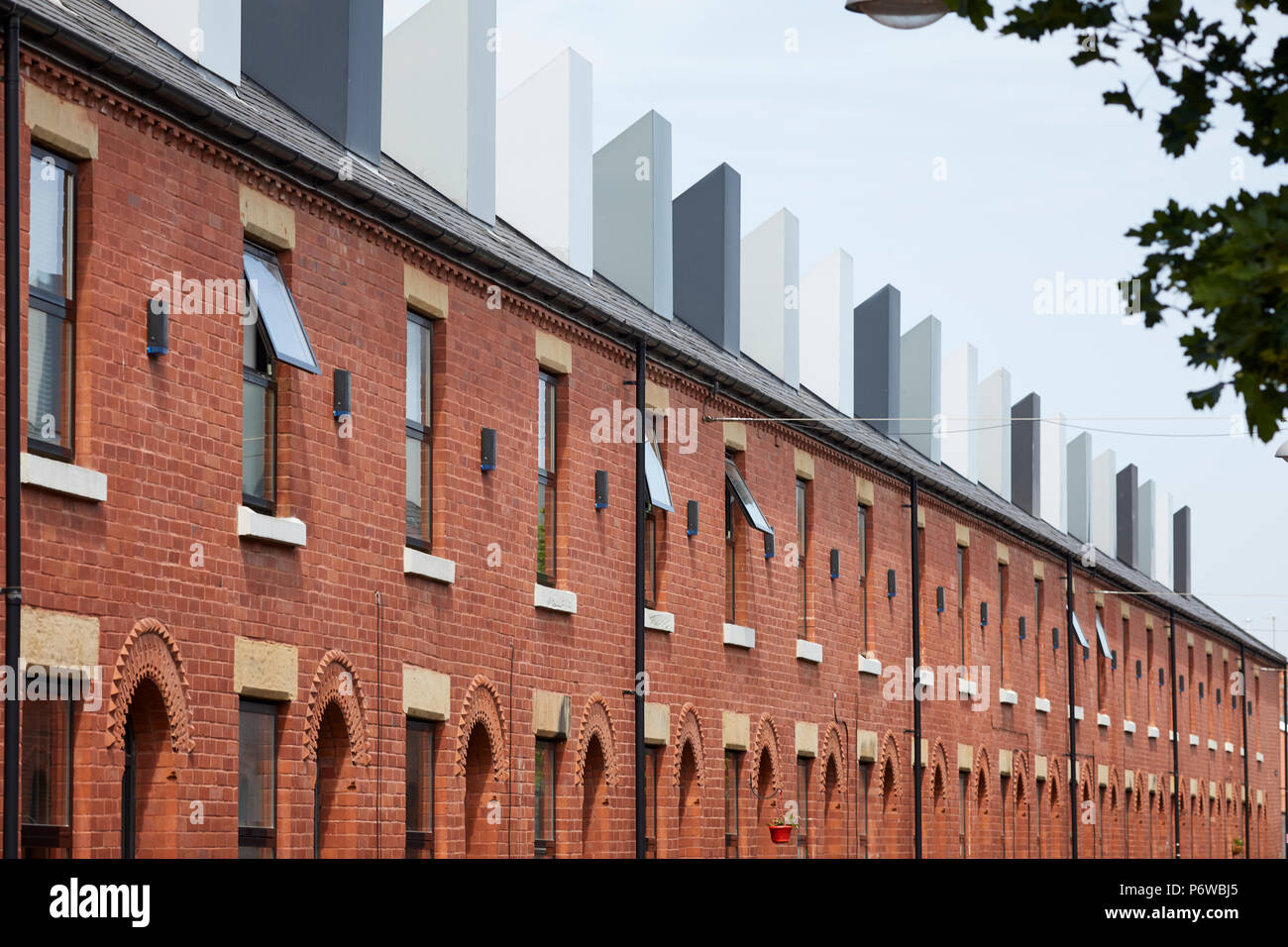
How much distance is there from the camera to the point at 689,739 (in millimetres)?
24703

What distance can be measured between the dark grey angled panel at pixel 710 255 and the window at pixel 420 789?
12120 millimetres

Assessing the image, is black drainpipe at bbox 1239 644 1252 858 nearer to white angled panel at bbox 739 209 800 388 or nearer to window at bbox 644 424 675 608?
white angled panel at bbox 739 209 800 388

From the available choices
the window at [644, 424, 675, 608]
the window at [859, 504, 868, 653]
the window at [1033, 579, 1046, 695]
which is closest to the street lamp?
the window at [644, 424, 675, 608]

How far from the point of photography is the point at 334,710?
17469mm

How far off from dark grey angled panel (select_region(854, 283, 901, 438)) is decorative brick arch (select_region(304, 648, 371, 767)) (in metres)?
20.3

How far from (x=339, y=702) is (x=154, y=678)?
2709 mm

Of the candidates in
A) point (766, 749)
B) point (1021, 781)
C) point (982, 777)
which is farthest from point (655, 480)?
A: point (1021, 781)

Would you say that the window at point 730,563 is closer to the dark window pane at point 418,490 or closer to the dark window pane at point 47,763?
the dark window pane at point 418,490

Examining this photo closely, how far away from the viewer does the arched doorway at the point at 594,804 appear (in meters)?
22.3

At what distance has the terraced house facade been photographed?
14422mm

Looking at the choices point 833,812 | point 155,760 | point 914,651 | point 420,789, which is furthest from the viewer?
point 914,651

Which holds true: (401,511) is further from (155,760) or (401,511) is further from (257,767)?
(155,760)
